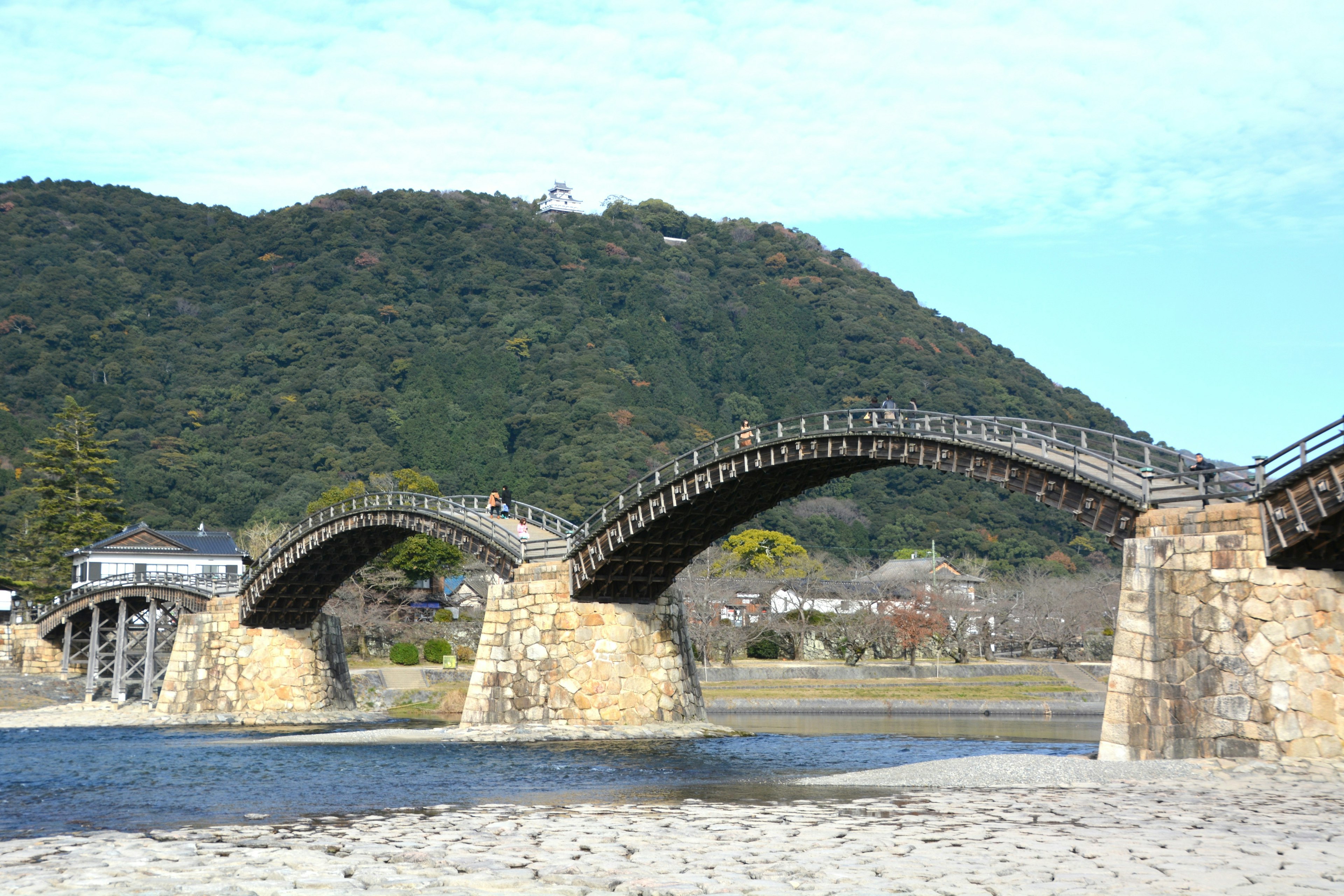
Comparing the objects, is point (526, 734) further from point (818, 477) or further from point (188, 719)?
point (188, 719)

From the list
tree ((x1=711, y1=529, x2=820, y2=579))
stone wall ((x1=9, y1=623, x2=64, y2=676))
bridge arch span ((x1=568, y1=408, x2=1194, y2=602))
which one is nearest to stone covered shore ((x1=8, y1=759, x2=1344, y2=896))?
bridge arch span ((x1=568, y1=408, x2=1194, y2=602))

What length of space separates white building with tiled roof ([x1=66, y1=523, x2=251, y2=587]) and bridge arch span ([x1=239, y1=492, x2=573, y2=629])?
18212mm

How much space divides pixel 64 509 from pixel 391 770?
57.3 meters

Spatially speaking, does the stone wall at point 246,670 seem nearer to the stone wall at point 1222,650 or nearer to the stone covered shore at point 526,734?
the stone covered shore at point 526,734

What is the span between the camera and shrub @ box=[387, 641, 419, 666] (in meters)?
66.7

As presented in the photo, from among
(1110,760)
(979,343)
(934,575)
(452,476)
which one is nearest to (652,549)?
(1110,760)

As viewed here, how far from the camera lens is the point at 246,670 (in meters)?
54.1

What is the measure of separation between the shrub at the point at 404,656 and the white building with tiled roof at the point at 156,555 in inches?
450

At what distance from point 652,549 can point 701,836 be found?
77.9ft

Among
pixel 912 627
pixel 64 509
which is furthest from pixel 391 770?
pixel 64 509

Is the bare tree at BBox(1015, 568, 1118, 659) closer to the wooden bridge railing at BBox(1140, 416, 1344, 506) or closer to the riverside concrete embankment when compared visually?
the riverside concrete embankment

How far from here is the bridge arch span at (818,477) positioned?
26.5 meters

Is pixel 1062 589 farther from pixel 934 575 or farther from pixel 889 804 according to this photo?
pixel 889 804

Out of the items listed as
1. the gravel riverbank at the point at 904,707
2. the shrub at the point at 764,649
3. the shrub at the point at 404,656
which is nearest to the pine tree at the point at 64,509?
the shrub at the point at 404,656
